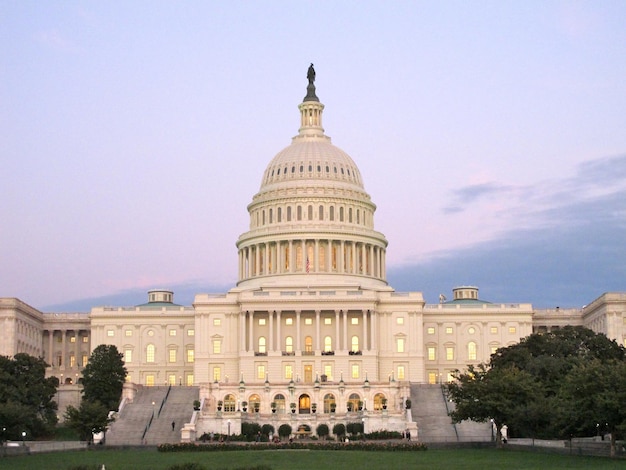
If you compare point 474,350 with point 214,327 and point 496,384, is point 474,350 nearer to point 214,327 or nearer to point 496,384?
point 214,327

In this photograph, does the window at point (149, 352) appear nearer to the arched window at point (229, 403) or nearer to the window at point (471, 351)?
the arched window at point (229, 403)

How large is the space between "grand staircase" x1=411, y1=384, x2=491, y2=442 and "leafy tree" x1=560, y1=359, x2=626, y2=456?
2045 centimetres

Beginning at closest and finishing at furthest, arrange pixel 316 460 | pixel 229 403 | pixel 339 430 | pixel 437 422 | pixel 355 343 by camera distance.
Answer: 1. pixel 316 460
2. pixel 339 430
3. pixel 437 422
4. pixel 229 403
5. pixel 355 343

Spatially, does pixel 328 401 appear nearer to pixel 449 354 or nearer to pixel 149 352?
pixel 449 354

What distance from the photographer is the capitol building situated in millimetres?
169875

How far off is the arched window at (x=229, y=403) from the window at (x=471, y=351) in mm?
44233

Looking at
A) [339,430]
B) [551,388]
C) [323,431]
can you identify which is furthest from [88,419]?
[551,388]

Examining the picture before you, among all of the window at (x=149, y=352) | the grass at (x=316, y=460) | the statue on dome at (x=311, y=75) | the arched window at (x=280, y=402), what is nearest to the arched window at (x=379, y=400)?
the arched window at (x=280, y=402)

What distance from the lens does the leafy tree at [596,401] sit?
9512cm

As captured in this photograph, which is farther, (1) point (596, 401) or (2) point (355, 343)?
(2) point (355, 343)

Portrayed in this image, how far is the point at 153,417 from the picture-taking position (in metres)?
141

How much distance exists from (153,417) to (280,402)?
13.9m

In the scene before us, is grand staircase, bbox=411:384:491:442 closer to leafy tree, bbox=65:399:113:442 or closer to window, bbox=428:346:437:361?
window, bbox=428:346:437:361

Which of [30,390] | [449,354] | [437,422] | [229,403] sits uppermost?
[449,354]
